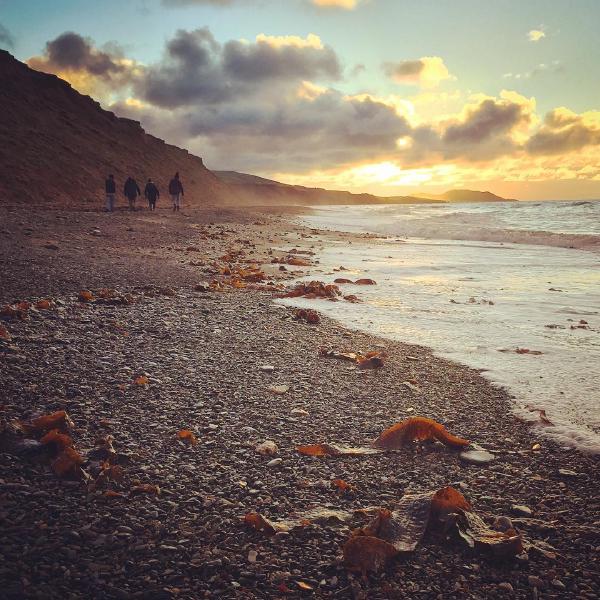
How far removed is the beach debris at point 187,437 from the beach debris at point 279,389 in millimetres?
1135

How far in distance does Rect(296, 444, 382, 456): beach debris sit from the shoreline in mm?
67

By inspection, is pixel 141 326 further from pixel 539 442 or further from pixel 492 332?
pixel 492 332

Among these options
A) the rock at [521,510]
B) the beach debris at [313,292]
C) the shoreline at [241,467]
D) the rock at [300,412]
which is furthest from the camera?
the beach debris at [313,292]

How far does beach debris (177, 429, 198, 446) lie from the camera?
3.49 m

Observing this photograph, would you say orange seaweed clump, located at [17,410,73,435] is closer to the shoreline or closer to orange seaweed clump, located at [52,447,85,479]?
the shoreline

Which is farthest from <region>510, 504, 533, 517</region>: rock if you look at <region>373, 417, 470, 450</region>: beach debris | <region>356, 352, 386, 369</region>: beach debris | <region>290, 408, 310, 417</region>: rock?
<region>356, 352, 386, 369</region>: beach debris

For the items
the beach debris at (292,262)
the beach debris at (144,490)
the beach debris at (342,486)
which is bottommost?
the beach debris at (342,486)

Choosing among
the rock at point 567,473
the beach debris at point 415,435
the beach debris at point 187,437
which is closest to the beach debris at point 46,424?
the beach debris at point 187,437

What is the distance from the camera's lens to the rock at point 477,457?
11.5ft

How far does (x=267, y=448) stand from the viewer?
3447mm

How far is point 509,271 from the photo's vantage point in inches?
563

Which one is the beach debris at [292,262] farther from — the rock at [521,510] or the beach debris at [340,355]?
the rock at [521,510]

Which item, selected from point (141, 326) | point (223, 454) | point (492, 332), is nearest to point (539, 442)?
point (223, 454)

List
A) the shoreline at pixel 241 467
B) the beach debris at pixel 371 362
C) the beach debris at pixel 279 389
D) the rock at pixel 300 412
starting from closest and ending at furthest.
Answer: the shoreline at pixel 241 467
the rock at pixel 300 412
the beach debris at pixel 279 389
the beach debris at pixel 371 362
